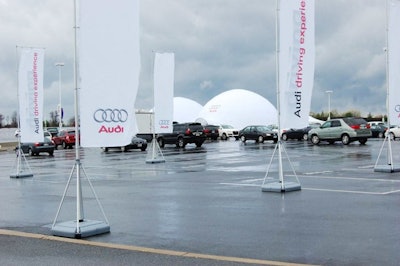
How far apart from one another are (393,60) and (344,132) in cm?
2142

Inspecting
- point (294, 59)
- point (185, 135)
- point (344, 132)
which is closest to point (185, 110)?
point (185, 135)

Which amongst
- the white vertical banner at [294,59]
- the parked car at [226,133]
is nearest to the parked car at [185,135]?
the parked car at [226,133]

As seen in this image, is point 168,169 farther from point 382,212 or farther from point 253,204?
point 382,212

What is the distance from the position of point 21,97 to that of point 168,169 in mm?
6149

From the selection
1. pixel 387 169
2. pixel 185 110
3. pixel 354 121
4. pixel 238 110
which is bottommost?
pixel 387 169

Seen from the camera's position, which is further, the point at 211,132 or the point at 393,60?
the point at 211,132

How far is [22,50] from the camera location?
65.3 ft

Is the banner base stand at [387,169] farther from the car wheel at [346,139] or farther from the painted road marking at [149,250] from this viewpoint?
the car wheel at [346,139]

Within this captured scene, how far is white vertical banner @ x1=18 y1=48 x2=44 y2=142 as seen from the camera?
2005 cm

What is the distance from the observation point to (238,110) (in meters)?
94.1

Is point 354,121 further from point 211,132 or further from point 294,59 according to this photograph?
point 294,59

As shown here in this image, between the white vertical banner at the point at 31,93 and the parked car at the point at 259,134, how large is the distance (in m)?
30.3

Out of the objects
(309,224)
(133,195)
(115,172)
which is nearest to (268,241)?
(309,224)

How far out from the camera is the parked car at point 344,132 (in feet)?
127
